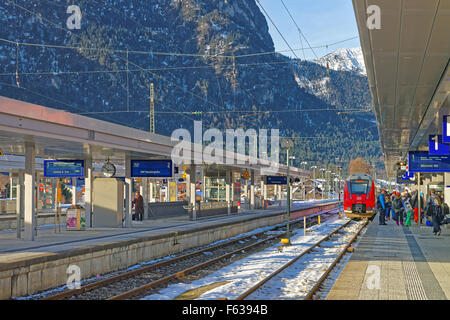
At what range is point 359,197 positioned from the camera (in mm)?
34625

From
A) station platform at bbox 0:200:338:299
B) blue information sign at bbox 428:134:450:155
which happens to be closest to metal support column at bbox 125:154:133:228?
station platform at bbox 0:200:338:299

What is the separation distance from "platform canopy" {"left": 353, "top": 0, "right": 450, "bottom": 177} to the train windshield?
14026 millimetres

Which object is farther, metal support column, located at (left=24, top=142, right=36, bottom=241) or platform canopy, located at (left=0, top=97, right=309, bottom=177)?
metal support column, located at (left=24, top=142, right=36, bottom=241)

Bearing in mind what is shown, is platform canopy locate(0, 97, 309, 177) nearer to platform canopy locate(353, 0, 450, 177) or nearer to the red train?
platform canopy locate(353, 0, 450, 177)

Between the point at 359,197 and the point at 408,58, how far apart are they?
23798 mm

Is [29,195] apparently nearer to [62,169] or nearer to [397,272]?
[62,169]

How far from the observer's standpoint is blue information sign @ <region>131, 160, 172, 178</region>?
854 inches

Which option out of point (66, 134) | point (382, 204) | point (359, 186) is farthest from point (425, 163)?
point (66, 134)

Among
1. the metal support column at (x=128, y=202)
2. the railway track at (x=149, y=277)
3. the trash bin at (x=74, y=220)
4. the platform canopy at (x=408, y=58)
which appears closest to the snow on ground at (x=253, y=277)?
the railway track at (x=149, y=277)

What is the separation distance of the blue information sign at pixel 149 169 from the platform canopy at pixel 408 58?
8229 millimetres
